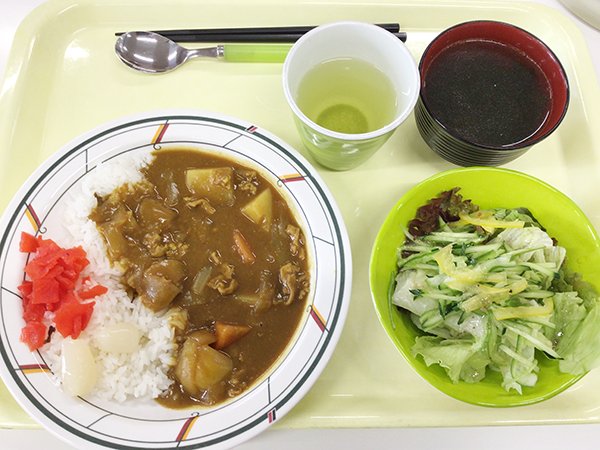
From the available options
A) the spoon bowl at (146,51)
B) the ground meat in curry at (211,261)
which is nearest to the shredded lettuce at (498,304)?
the ground meat in curry at (211,261)

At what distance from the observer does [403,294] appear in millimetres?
1693

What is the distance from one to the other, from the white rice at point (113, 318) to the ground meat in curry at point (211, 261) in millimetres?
35

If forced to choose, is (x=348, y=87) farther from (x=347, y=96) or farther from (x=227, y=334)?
(x=227, y=334)

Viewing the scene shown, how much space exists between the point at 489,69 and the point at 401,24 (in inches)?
22.0

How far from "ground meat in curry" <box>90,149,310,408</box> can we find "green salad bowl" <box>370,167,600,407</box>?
312mm

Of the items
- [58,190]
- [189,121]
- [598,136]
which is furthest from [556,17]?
[58,190]

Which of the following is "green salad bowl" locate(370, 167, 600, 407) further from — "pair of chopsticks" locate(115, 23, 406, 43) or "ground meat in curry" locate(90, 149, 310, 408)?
"pair of chopsticks" locate(115, 23, 406, 43)

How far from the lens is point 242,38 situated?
219 centimetres

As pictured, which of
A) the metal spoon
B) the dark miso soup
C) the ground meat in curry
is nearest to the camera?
the ground meat in curry

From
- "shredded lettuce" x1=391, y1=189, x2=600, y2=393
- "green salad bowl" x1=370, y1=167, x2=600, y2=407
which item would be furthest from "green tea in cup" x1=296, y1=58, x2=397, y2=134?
"shredded lettuce" x1=391, y1=189, x2=600, y2=393

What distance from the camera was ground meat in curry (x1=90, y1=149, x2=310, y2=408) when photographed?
1.69m

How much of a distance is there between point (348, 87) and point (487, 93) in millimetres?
546

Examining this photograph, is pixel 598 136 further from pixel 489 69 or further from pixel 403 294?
pixel 403 294

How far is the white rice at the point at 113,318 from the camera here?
1664 millimetres
